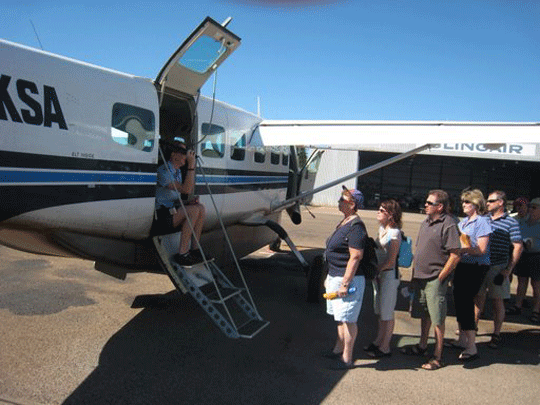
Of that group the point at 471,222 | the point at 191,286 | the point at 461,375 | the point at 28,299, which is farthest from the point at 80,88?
the point at 461,375

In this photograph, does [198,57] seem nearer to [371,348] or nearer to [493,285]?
[371,348]

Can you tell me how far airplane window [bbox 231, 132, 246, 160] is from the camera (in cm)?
679

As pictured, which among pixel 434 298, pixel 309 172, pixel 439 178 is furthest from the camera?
pixel 439 178

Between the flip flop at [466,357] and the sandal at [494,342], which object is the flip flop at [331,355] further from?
the sandal at [494,342]

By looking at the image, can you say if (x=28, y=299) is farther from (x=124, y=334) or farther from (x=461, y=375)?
(x=461, y=375)

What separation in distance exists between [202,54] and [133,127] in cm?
103

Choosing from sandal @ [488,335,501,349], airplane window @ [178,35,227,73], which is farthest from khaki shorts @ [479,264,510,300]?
airplane window @ [178,35,227,73]

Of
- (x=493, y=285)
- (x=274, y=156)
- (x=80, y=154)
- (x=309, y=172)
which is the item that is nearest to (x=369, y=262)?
(x=493, y=285)

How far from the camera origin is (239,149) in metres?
7.00

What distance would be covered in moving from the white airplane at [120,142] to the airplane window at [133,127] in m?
0.01

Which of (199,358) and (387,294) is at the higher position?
(387,294)

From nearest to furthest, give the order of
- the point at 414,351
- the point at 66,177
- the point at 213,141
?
the point at 66,177 < the point at 414,351 < the point at 213,141

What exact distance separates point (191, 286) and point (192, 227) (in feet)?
2.07

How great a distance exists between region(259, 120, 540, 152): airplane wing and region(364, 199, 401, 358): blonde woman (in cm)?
174
